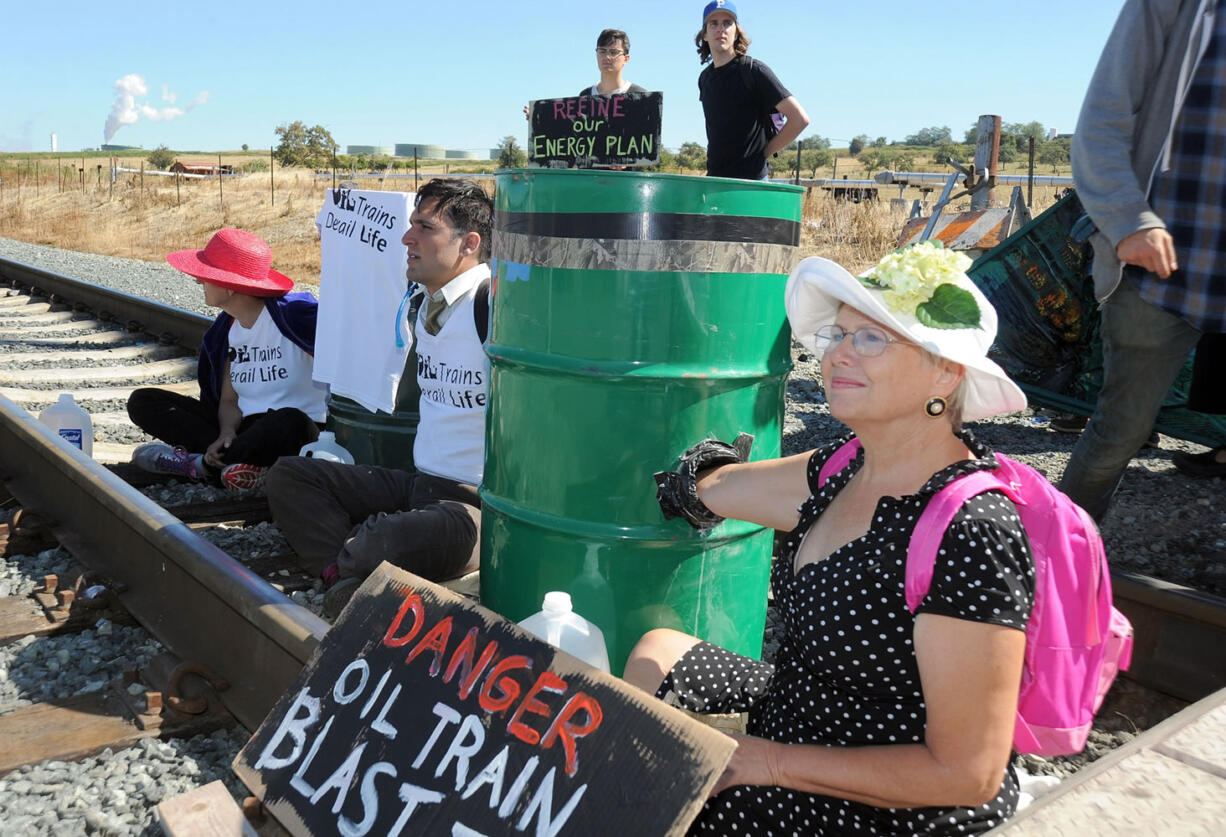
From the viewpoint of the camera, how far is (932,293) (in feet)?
6.29

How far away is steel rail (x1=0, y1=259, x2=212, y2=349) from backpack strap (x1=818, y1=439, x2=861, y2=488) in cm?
580

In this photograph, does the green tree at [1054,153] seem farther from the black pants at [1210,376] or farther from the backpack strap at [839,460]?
the backpack strap at [839,460]

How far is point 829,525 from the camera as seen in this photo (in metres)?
2.12

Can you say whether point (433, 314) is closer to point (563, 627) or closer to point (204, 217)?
point (563, 627)

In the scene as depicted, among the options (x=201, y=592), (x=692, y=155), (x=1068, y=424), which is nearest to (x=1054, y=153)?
(x=692, y=155)

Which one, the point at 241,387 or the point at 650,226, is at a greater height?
the point at 650,226

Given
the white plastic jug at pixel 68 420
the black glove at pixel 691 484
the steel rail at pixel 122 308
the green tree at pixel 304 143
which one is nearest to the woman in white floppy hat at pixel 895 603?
the black glove at pixel 691 484

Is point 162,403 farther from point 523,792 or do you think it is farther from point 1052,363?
point 1052,363

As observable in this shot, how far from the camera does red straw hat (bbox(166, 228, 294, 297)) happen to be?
4957 millimetres

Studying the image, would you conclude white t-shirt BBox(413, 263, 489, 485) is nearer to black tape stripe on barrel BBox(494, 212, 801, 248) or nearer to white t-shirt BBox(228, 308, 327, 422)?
black tape stripe on barrel BBox(494, 212, 801, 248)

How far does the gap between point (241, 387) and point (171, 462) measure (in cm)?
45

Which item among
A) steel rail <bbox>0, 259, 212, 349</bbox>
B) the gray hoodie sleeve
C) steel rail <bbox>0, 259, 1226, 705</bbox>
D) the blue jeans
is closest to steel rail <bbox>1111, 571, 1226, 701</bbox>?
steel rail <bbox>0, 259, 1226, 705</bbox>

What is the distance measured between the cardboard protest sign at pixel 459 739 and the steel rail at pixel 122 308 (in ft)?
18.0

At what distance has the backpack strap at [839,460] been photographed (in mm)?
2234
